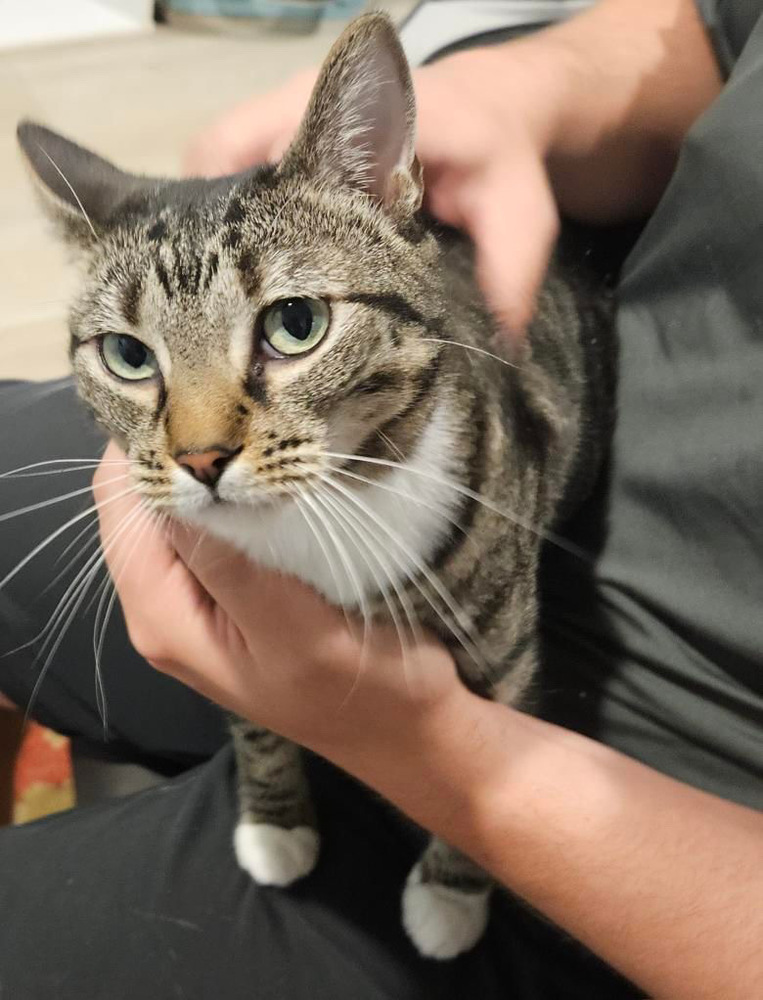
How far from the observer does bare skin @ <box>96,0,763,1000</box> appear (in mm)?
617

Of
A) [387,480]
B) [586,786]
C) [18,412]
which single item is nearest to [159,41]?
[18,412]

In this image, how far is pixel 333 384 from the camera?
0.61 meters

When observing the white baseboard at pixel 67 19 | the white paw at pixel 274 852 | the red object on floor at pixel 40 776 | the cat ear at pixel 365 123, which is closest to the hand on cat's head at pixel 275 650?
the white paw at pixel 274 852

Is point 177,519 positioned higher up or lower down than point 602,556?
higher up

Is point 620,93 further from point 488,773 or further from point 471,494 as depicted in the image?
point 488,773

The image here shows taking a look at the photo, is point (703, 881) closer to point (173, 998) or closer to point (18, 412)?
point (173, 998)

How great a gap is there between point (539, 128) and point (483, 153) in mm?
90

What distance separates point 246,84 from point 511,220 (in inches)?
67.9

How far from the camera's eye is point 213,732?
3.15 feet

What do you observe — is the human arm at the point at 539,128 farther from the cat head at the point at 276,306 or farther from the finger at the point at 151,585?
the finger at the point at 151,585

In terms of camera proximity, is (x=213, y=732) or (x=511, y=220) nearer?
(x=511, y=220)

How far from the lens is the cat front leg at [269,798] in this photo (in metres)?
0.80

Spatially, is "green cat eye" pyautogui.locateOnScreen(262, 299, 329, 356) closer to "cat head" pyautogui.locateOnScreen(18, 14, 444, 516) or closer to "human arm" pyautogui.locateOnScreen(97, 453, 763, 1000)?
"cat head" pyautogui.locateOnScreen(18, 14, 444, 516)

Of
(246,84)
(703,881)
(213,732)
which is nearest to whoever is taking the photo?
(703,881)
